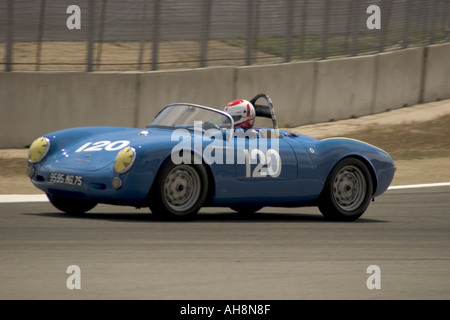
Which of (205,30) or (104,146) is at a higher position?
(205,30)

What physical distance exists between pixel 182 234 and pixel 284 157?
5.61 ft

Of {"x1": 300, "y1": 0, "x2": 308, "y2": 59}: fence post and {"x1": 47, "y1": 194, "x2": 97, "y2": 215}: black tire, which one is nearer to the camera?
{"x1": 47, "y1": 194, "x2": 97, "y2": 215}: black tire

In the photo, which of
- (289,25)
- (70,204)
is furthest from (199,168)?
(289,25)

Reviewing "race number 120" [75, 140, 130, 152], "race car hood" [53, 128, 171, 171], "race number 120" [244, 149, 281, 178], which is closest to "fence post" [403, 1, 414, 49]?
"race number 120" [244, 149, 281, 178]

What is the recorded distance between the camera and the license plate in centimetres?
870

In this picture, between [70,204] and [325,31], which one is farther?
[325,31]

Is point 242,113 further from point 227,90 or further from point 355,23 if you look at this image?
point 355,23

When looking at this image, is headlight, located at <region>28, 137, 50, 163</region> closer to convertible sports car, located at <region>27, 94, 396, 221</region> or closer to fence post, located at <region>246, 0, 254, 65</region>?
convertible sports car, located at <region>27, 94, 396, 221</region>

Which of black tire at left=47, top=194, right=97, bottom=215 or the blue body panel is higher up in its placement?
the blue body panel

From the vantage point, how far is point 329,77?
63.3 ft

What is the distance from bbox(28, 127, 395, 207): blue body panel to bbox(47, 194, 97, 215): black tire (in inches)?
15.4

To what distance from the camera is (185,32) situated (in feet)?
55.0

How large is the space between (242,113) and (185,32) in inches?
277

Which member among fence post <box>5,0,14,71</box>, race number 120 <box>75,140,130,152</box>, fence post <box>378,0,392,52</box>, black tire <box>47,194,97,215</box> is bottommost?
black tire <box>47,194,97,215</box>
